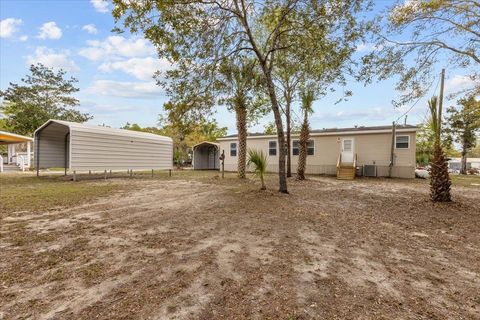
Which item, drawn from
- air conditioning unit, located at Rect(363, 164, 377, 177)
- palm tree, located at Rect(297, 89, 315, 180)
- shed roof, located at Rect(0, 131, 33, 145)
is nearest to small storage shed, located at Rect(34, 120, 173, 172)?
shed roof, located at Rect(0, 131, 33, 145)

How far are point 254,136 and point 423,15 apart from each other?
46.6ft

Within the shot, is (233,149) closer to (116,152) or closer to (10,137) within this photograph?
(116,152)

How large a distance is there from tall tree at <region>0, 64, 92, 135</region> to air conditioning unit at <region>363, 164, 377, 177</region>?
88.3ft

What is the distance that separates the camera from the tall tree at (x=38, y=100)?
80.2 feet

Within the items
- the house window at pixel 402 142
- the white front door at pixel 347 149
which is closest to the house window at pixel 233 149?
the white front door at pixel 347 149

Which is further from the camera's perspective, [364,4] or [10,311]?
[364,4]

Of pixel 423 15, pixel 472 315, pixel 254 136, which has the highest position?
→ pixel 423 15

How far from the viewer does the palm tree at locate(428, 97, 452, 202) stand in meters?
7.19

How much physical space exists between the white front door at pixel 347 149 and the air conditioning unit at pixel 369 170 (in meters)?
1.08

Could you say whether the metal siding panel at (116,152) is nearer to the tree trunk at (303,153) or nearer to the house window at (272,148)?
the house window at (272,148)

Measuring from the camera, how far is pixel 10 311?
6.98 ft

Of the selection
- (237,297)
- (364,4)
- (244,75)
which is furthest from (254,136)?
(237,297)

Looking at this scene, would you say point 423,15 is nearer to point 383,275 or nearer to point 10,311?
point 383,275

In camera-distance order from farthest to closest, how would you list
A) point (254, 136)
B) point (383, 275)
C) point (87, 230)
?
point (254, 136), point (87, 230), point (383, 275)
